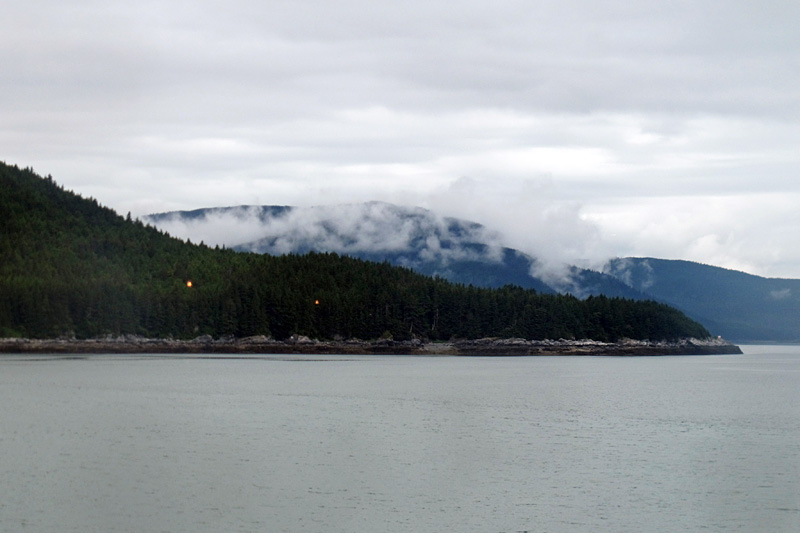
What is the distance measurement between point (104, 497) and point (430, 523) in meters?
15.1

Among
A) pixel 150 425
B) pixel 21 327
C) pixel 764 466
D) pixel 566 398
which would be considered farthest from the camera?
pixel 21 327

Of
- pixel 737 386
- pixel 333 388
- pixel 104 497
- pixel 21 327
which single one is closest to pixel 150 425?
pixel 104 497

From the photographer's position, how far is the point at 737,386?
425ft

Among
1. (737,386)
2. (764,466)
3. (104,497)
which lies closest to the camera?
(104,497)

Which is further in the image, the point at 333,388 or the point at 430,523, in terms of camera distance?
the point at 333,388

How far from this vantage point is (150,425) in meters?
66.8

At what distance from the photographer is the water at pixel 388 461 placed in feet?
123

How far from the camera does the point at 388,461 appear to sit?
168 feet

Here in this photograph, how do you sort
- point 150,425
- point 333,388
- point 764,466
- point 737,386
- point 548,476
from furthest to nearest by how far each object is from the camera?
point 737,386 < point 333,388 < point 150,425 < point 764,466 < point 548,476

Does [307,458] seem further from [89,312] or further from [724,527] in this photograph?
[89,312]

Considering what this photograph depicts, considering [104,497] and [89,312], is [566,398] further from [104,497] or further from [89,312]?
[89,312]

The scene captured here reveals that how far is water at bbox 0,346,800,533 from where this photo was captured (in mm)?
37469

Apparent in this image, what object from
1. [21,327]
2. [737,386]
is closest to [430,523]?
[737,386]

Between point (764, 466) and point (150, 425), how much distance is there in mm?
42269
